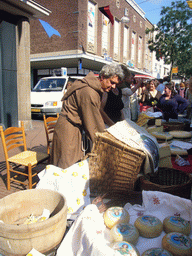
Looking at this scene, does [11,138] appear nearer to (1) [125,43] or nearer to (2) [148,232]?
(2) [148,232]

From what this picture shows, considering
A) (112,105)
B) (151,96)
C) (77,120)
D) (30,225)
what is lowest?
(30,225)

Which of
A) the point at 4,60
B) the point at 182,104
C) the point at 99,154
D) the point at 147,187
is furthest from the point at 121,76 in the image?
the point at 4,60

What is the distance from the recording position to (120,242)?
1.06 metres

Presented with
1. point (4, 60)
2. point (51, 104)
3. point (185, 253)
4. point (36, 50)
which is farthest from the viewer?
point (36, 50)

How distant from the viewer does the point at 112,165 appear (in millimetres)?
1552

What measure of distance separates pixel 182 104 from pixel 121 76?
3.00 meters

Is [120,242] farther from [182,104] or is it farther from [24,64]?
[24,64]

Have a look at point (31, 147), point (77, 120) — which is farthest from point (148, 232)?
point (31, 147)

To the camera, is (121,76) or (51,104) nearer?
(121,76)

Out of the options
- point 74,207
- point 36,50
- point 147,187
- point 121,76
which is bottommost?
point 74,207

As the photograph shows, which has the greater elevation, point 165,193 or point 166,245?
point 165,193

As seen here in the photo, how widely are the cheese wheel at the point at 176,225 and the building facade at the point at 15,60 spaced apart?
255 inches

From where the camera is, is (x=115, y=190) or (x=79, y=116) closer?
(x=115, y=190)

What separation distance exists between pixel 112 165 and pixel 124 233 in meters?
0.51
